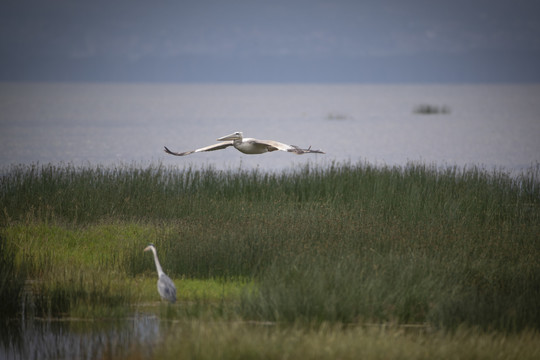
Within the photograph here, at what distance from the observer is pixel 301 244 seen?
10.6 metres

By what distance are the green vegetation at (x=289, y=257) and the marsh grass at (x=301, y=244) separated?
0.10ft

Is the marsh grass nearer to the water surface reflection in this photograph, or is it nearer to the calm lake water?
the water surface reflection

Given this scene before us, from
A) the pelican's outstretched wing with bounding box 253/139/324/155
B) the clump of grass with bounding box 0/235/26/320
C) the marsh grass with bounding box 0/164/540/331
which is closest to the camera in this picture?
the marsh grass with bounding box 0/164/540/331

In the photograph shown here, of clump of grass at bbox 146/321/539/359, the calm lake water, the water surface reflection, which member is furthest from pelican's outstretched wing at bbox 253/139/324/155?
the calm lake water

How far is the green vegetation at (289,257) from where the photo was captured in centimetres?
824

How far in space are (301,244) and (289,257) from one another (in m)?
0.53

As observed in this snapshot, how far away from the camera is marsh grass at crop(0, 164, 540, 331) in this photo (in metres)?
8.45

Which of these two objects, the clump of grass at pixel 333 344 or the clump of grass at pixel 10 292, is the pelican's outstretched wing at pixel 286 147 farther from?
the clump of grass at pixel 10 292

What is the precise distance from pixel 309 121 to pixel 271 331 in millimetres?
67439

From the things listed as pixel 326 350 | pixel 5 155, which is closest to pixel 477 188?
pixel 326 350

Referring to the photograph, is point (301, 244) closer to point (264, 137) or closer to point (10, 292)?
point (10, 292)

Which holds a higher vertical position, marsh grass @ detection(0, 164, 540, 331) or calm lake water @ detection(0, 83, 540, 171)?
calm lake water @ detection(0, 83, 540, 171)

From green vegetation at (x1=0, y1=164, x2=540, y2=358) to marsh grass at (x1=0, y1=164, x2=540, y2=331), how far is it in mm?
29

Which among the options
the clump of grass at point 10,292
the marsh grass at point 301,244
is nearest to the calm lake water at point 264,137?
the marsh grass at point 301,244
